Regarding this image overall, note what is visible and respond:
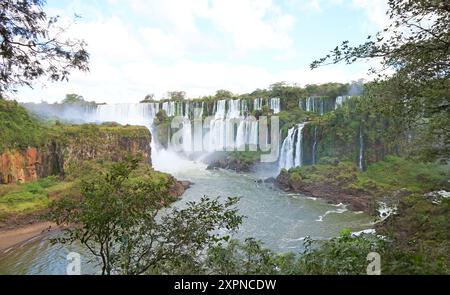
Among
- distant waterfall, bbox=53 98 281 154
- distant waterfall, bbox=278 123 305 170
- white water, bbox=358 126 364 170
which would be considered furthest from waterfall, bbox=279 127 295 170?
distant waterfall, bbox=53 98 281 154

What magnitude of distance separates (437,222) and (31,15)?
8.02 meters

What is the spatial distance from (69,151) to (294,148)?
1689cm

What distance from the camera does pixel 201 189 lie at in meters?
24.6

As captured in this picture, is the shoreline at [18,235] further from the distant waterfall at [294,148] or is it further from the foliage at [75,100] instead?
the foliage at [75,100]

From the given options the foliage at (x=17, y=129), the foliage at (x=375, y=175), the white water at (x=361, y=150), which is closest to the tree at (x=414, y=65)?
the foliage at (x=375, y=175)

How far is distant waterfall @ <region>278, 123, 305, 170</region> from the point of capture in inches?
1173

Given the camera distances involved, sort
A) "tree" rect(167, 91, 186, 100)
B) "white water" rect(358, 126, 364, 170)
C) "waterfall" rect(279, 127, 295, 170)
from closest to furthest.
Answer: "white water" rect(358, 126, 364, 170) → "waterfall" rect(279, 127, 295, 170) → "tree" rect(167, 91, 186, 100)

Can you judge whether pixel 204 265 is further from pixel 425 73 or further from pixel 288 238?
pixel 288 238

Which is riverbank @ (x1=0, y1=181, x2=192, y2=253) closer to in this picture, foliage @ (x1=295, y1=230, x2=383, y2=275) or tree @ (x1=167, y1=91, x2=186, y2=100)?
foliage @ (x1=295, y1=230, x2=383, y2=275)

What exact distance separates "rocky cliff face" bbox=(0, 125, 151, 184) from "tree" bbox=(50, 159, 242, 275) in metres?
16.9

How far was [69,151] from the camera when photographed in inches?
959

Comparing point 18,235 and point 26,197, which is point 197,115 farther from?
point 18,235

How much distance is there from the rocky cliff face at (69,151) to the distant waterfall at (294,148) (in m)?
12.0

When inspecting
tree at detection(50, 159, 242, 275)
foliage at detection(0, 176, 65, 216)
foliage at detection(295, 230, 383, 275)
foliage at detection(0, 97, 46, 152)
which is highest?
foliage at detection(0, 97, 46, 152)
